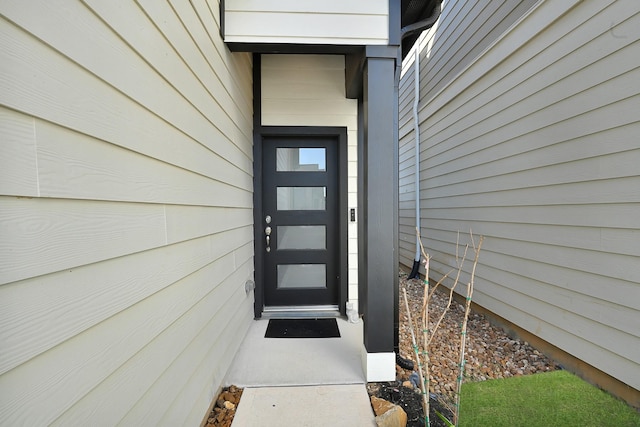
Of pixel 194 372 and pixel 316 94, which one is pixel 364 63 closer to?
pixel 316 94

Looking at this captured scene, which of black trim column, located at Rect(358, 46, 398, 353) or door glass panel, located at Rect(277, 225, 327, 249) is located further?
door glass panel, located at Rect(277, 225, 327, 249)

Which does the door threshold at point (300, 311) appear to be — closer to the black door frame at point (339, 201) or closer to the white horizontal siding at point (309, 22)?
the black door frame at point (339, 201)

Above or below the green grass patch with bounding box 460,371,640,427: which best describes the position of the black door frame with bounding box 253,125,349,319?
above

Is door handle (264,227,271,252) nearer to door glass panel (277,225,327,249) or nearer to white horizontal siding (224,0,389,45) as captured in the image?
door glass panel (277,225,327,249)

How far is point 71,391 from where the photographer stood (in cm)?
62

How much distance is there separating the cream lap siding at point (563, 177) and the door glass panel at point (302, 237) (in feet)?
5.92

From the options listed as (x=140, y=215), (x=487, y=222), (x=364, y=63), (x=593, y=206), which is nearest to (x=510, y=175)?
(x=487, y=222)

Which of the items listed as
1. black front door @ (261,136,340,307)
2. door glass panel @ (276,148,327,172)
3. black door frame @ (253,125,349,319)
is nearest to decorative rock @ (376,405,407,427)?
black door frame @ (253,125,349,319)

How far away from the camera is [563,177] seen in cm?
202

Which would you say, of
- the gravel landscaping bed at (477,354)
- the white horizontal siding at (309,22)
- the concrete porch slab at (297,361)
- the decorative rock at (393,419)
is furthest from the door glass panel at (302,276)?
the white horizontal siding at (309,22)

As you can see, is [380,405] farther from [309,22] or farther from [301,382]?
[309,22]

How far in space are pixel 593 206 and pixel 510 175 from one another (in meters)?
0.80

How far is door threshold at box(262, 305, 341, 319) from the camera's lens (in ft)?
9.12

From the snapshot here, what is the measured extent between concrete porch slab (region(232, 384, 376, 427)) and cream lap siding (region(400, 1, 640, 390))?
64.6 inches
